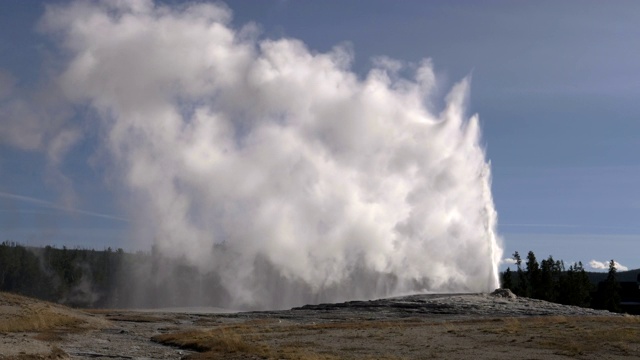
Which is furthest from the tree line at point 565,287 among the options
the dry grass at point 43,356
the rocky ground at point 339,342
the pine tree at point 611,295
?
the dry grass at point 43,356

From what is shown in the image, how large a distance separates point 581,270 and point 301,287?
57.0 m

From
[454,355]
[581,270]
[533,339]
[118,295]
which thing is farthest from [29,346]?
[118,295]

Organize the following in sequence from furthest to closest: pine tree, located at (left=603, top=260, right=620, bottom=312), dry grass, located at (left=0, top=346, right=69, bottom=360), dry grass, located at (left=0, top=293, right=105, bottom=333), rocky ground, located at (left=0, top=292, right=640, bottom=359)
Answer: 1. pine tree, located at (left=603, top=260, right=620, bottom=312)
2. dry grass, located at (left=0, top=293, right=105, bottom=333)
3. rocky ground, located at (left=0, top=292, right=640, bottom=359)
4. dry grass, located at (left=0, top=346, right=69, bottom=360)

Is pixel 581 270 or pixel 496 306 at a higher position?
pixel 581 270

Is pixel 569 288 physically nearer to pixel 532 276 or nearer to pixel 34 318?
pixel 532 276

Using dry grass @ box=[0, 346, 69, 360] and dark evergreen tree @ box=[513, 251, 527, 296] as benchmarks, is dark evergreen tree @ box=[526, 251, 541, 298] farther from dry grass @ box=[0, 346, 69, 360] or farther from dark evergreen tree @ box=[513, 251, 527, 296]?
dry grass @ box=[0, 346, 69, 360]

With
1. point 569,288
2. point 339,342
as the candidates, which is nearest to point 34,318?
point 339,342

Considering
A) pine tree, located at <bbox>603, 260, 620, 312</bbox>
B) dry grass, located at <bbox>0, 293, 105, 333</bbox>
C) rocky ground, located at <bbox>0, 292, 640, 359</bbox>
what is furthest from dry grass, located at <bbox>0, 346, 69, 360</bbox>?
pine tree, located at <bbox>603, 260, 620, 312</bbox>

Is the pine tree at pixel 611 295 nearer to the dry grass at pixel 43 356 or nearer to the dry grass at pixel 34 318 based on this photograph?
the dry grass at pixel 34 318

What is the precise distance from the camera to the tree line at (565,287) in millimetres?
137500

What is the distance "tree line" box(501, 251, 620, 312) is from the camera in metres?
138

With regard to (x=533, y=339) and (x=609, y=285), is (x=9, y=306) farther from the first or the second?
(x=609, y=285)

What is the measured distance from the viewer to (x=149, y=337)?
212 ft

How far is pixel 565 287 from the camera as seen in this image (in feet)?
467
